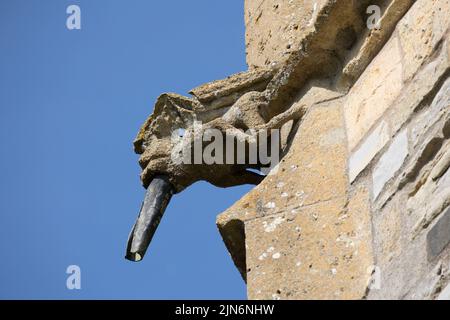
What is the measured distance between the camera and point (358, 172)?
5258 millimetres

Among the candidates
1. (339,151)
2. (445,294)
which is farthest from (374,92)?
(445,294)

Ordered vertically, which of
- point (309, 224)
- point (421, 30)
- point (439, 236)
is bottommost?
point (439, 236)

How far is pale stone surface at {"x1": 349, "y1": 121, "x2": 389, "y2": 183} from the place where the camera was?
521cm

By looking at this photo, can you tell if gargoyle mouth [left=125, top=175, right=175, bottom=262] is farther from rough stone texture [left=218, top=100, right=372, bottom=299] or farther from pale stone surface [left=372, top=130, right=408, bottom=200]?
pale stone surface [left=372, top=130, right=408, bottom=200]

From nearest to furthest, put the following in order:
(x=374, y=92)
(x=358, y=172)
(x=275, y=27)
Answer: (x=358, y=172) < (x=374, y=92) < (x=275, y=27)

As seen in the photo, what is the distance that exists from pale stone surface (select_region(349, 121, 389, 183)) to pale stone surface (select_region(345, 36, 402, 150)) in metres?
0.05

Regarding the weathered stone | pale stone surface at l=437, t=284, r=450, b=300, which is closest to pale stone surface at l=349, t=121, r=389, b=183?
the weathered stone

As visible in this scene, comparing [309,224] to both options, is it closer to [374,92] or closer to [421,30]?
[374,92]

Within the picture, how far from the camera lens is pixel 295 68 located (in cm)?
585

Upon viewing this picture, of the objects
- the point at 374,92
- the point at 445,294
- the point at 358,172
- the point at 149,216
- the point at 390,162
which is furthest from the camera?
the point at 149,216

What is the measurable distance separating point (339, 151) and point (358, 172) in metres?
0.22

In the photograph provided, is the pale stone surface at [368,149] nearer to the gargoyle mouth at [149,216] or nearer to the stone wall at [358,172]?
the stone wall at [358,172]
